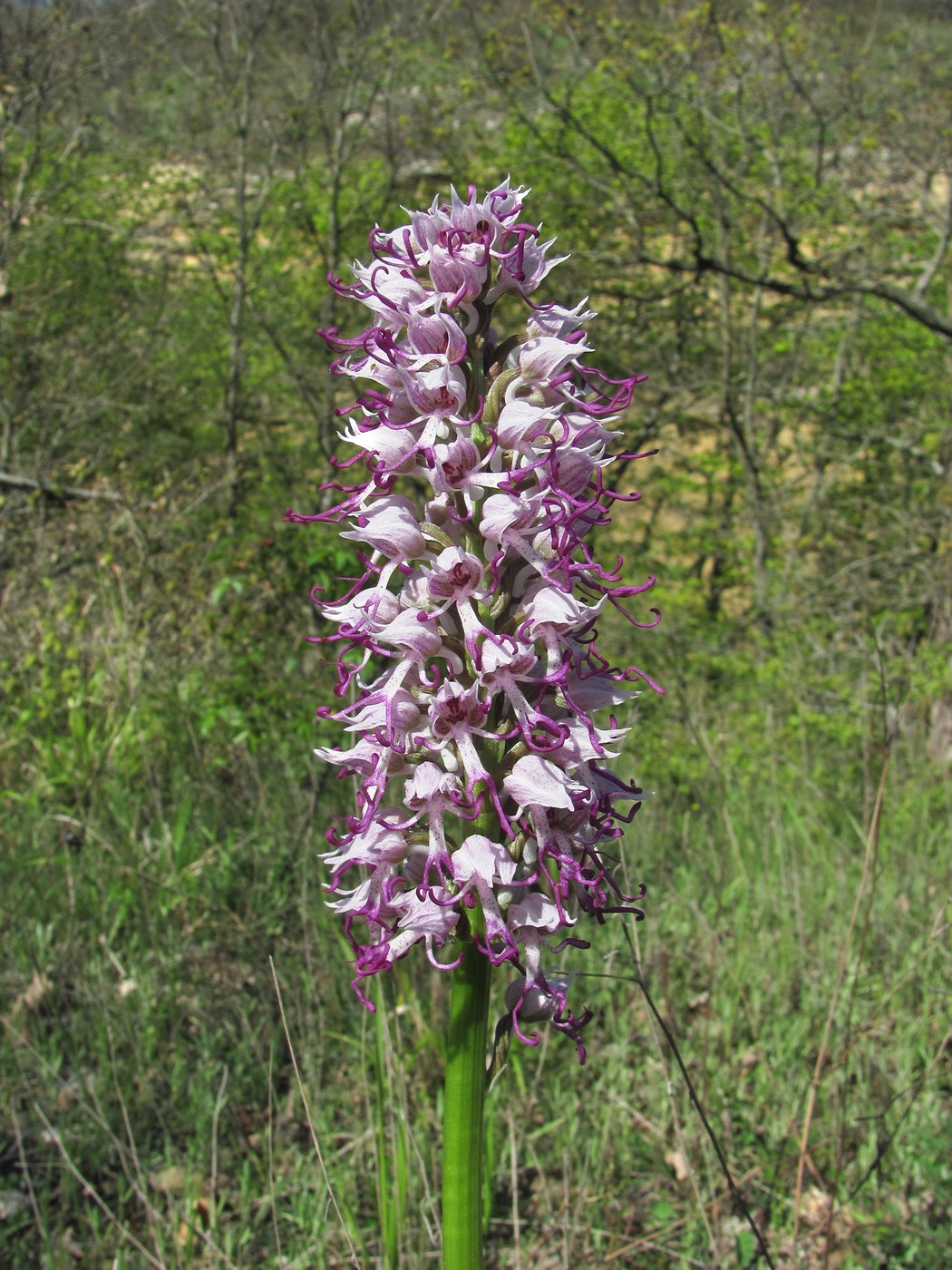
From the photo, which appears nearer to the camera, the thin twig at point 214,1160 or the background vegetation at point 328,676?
the thin twig at point 214,1160

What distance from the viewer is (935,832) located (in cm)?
488

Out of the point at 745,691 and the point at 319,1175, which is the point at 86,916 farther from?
the point at 745,691

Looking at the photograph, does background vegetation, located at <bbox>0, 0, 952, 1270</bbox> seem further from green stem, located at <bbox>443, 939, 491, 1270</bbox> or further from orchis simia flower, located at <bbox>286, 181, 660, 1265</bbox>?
orchis simia flower, located at <bbox>286, 181, 660, 1265</bbox>

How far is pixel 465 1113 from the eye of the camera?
57.9 inches

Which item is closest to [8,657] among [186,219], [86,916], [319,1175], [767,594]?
[86,916]

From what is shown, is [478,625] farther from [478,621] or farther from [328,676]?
[328,676]

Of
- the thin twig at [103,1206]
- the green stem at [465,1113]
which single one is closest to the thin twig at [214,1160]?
the thin twig at [103,1206]

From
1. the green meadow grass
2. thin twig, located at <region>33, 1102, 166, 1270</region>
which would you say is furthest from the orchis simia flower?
thin twig, located at <region>33, 1102, 166, 1270</region>

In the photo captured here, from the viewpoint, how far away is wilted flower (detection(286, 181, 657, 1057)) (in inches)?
57.6

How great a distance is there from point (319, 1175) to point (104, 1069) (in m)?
0.74

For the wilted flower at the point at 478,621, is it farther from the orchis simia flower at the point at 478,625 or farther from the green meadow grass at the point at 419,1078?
the green meadow grass at the point at 419,1078

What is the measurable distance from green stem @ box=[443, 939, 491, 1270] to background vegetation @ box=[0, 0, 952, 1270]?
0.53 metres

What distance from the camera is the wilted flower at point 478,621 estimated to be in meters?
1.46

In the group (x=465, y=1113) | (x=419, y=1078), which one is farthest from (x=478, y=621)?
(x=419, y=1078)
